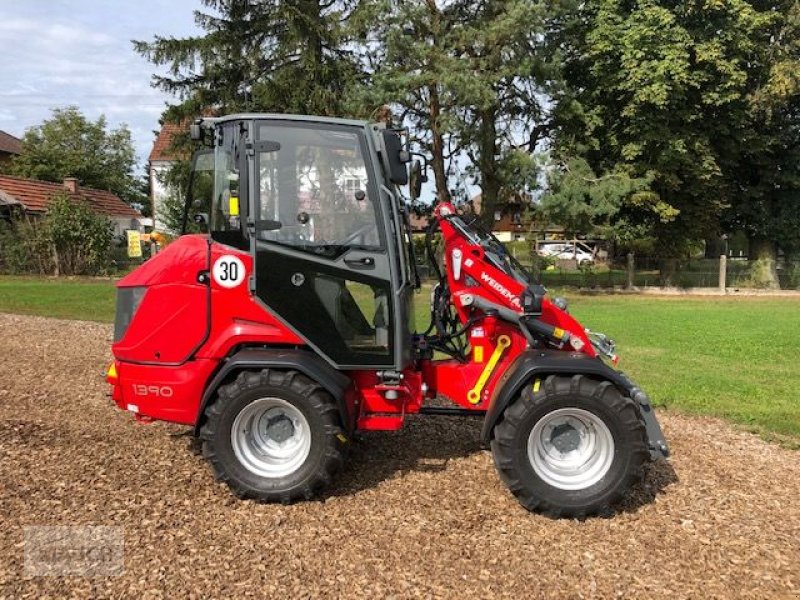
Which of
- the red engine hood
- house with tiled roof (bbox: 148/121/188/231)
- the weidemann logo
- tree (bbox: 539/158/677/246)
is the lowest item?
the weidemann logo

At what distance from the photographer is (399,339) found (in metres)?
4.50

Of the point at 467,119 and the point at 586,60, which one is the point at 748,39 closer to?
the point at 586,60

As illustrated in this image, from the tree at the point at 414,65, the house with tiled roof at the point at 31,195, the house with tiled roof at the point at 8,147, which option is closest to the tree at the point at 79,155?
the house with tiled roof at the point at 8,147

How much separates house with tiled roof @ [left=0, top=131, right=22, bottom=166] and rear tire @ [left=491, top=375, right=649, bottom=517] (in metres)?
55.2

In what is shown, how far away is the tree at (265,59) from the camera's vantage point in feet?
75.0

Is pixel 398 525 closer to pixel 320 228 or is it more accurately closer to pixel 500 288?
pixel 500 288

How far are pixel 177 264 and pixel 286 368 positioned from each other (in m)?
1.02

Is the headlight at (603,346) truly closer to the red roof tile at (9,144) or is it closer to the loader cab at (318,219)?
the loader cab at (318,219)

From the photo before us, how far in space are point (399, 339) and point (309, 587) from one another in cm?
163

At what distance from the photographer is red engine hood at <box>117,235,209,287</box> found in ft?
14.8

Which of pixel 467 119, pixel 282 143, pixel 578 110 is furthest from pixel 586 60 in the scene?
pixel 282 143

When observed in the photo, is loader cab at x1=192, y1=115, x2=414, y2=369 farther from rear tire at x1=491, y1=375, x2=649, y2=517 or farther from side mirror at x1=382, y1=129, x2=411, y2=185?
rear tire at x1=491, y1=375, x2=649, y2=517

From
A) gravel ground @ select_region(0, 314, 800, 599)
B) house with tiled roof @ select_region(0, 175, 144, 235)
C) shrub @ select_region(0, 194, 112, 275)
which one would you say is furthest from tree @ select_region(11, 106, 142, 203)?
gravel ground @ select_region(0, 314, 800, 599)

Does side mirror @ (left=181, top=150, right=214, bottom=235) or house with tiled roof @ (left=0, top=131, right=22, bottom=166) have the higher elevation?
house with tiled roof @ (left=0, top=131, right=22, bottom=166)
